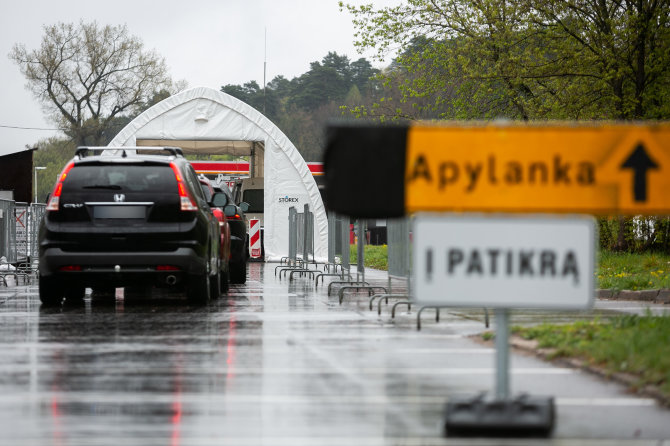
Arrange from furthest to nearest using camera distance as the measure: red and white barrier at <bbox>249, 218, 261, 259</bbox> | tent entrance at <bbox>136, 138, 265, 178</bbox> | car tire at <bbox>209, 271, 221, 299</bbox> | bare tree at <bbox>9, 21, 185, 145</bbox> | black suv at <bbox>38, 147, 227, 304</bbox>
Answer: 1. bare tree at <bbox>9, 21, 185, 145</bbox>
2. tent entrance at <bbox>136, 138, 265, 178</bbox>
3. red and white barrier at <bbox>249, 218, 261, 259</bbox>
4. car tire at <bbox>209, 271, 221, 299</bbox>
5. black suv at <bbox>38, 147, 227, 304</bbox>

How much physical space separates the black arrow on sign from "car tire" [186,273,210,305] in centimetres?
916

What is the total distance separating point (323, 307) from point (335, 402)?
27.9 ft

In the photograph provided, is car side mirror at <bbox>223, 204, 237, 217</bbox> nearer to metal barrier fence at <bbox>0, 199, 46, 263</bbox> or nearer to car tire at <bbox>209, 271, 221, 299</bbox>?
car tire at <bbox>209, 271, 221, 299</bbox>

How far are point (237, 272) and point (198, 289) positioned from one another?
6594mm

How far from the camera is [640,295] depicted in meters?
16.9

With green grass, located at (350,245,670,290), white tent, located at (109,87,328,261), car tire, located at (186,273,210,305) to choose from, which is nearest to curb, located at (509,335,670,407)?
car tire, located at (186,273,210,305)

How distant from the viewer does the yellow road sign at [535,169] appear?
258 inches

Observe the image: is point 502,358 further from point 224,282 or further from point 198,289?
point 224,282

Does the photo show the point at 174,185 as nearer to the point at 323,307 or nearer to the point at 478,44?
the point at 323,307

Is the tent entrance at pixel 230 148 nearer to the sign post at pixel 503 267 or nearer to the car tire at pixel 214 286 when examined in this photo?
the car tire at pixel 214 286

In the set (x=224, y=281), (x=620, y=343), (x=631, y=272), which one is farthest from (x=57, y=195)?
(x=631, y=272)

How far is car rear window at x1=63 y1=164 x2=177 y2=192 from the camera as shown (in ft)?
48.2

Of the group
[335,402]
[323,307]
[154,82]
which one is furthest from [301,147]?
[335,402]

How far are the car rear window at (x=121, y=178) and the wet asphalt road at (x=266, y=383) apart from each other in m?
1.73
